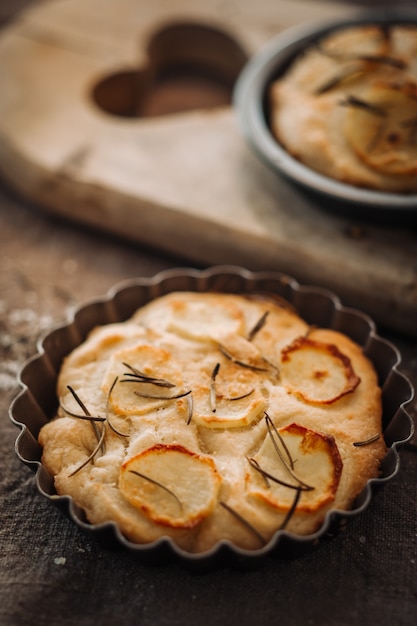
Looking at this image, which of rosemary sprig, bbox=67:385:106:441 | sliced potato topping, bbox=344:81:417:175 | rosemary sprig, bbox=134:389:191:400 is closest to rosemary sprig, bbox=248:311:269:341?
rosemary sprig, bbox=134:389:191:400

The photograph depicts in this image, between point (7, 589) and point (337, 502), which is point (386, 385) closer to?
point (337, 502)

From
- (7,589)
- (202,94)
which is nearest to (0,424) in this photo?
(7,589)

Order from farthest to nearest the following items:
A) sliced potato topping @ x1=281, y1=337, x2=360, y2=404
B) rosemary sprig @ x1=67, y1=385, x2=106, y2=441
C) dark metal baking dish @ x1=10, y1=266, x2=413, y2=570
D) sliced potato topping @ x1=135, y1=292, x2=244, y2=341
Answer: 1. sliced potato topping @ x1=135, y1=292, x2=244, y2=341
2. sliced potato topping @ x1=281, y1=337, x2=360, y2=404
3. rosemary sprig @ x1=67, y1=385, x2=106, y2=441
4. dark metal baking dish @ x1=10, y1=266, x2=413, y2=570

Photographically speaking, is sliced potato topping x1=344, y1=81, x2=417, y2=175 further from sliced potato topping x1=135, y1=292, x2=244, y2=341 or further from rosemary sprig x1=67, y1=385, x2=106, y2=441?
rosemary sprig x1=67, y1=385, x2=106, y2=441

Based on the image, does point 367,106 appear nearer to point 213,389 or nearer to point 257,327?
point 257,327

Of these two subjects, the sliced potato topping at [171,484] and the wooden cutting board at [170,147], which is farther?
the wooden cutting board at [170,147]

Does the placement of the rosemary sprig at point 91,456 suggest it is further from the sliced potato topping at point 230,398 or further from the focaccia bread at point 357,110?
the focaccia bread at point 357,110

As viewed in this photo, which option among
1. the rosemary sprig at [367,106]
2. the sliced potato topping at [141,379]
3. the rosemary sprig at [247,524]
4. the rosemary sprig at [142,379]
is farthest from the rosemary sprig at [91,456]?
the rosemary sprig at [367,106]
